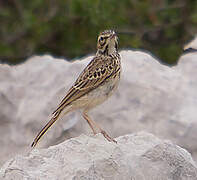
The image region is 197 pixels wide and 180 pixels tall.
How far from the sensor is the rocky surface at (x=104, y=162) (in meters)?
5.66

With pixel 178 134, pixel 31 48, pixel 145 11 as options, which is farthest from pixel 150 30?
pixel 178 134

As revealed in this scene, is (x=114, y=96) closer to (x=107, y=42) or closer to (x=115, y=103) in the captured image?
(x=115, y=103)

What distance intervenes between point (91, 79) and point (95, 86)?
0.11 meters

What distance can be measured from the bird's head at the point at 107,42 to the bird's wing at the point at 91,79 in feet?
0.51

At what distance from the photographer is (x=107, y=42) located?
7.40m

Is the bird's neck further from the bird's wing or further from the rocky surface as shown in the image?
the rocky surface

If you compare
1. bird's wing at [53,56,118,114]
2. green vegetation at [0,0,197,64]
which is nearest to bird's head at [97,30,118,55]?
bird's wing at [53,56,118,114]

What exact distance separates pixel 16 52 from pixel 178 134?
5912 mm

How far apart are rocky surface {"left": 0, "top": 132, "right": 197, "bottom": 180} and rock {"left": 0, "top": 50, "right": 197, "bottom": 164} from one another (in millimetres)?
2193

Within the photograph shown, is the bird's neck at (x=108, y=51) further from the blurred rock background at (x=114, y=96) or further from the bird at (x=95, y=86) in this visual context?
the blurred rock background at (x=114, y=96)

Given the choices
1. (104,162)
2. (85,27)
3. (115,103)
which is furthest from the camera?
(85,27)

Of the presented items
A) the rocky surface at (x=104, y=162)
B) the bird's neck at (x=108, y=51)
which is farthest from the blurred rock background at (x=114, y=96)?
the rocky surface at (x=104, y=162)

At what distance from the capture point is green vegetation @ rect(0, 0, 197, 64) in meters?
12.4

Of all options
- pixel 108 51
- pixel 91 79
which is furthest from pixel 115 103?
pixel 91 79
